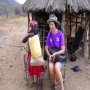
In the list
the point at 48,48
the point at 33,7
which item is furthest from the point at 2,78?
the point at 33,7

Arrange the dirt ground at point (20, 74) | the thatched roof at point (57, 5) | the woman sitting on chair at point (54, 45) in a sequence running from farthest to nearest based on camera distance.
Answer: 1. the thatched roof at point (57, 5)
2. the dirt ground at point (20, 74)
3. the woman sitting on chair at point (54, 45)

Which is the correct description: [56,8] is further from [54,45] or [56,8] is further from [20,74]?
[20,74]

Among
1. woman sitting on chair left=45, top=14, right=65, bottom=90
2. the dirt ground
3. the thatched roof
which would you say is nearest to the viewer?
woman sitting on chair left=45, top=14, right=65, bottom=90

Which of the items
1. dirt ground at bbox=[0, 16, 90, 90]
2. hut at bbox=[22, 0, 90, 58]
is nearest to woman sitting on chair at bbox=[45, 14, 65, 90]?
dirt ground at bbox=[0, 16, 90, 90]

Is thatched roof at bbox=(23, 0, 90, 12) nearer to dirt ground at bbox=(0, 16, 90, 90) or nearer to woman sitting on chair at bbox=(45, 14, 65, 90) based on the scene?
woman sitting on chair at bbox=(45, 14, 65, 90)

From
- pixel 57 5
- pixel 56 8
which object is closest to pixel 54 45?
pixel 56 8

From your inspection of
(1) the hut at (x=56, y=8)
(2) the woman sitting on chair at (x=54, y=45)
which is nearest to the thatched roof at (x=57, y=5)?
(1) the hut at (x=56, y=8)

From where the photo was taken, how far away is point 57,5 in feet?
20.7

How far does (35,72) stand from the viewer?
4824 millimetres

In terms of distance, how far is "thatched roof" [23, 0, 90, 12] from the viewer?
6.28 metres

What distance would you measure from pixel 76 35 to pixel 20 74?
9.33 feet

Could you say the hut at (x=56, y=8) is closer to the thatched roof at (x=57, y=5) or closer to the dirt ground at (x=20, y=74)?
the thatched roof at (x=57, y=5)

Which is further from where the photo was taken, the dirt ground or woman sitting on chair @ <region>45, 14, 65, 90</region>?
the dirt ground

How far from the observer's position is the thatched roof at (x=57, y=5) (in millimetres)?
6277
